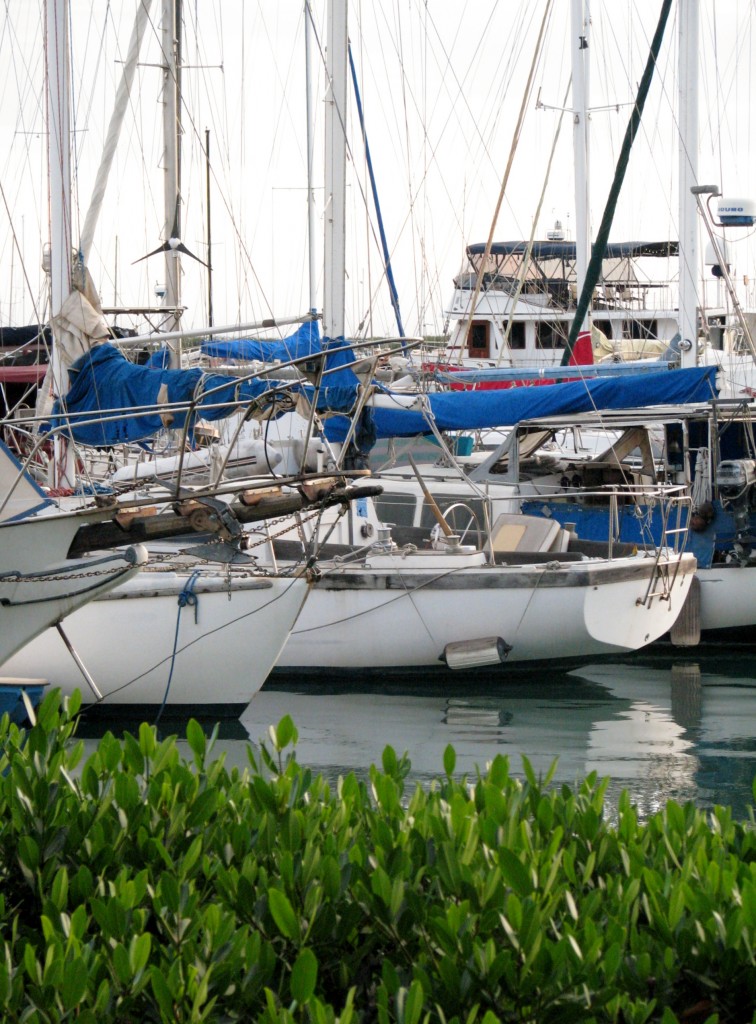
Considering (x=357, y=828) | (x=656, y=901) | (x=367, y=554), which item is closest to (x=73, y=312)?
(x=367, y=554)

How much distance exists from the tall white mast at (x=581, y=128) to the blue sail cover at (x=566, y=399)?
908cm

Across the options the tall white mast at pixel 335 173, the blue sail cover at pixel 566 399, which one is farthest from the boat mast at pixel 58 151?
the blue sail cover at pixel 566 399

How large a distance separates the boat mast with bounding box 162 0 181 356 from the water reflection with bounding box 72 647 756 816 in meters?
8.48

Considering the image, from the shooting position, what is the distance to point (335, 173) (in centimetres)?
1602

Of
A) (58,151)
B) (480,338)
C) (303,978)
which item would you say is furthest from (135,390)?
(480,338)

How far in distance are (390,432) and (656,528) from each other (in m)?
3.46

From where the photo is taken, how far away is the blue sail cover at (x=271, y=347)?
16062 mm

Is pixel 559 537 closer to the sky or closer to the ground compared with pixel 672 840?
closer to the ground

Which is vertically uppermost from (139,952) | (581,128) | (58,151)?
(581,128)

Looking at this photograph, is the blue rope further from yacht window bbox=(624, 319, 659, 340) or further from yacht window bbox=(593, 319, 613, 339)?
yacht window bbox=(624, 319, 659, 340)

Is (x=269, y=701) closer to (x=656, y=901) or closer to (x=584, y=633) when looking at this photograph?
(x=584, y=633)

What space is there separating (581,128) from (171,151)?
345 inches

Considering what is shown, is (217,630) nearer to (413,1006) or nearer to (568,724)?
(568,724)

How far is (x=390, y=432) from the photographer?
16203mm
